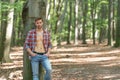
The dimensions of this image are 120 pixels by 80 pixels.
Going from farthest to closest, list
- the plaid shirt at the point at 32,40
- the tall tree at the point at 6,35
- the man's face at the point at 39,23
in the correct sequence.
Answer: the tall tree at the point at 6,35 < the plaid shirt at the point at 32,40 < the man's face at the point at 39,23

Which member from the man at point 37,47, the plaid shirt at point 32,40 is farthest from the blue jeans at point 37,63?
the plaid shirt at point 32,40

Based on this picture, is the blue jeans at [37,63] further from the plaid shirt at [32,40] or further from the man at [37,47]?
the plaid shirt at [32,40]

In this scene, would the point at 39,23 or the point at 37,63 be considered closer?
the point at 39,23

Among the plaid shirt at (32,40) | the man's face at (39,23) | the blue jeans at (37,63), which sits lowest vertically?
the blue jeans at (37,63)

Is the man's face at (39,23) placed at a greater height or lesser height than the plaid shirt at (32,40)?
greater

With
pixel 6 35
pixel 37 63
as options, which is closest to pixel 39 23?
pixel 37 63

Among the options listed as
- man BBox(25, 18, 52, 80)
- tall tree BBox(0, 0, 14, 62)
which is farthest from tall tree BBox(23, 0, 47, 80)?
tall tree BBox(0, 0, 14, 62)

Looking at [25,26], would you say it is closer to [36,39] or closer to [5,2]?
[36,39]

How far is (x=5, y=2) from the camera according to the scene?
577 inches

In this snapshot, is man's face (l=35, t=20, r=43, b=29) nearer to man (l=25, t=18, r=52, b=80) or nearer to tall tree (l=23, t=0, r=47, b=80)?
man (l=25, t=18, r=52, b=80)

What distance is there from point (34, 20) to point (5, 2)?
739 cm

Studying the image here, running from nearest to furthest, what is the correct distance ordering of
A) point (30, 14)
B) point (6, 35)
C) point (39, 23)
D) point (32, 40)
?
point (39, 23) < point (32, 40) < point (30, 14) < point (6, 35)

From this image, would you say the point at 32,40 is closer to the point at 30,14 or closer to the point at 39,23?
the point at 39,23

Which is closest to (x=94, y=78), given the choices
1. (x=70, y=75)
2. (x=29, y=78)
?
(x=70, y=75)
